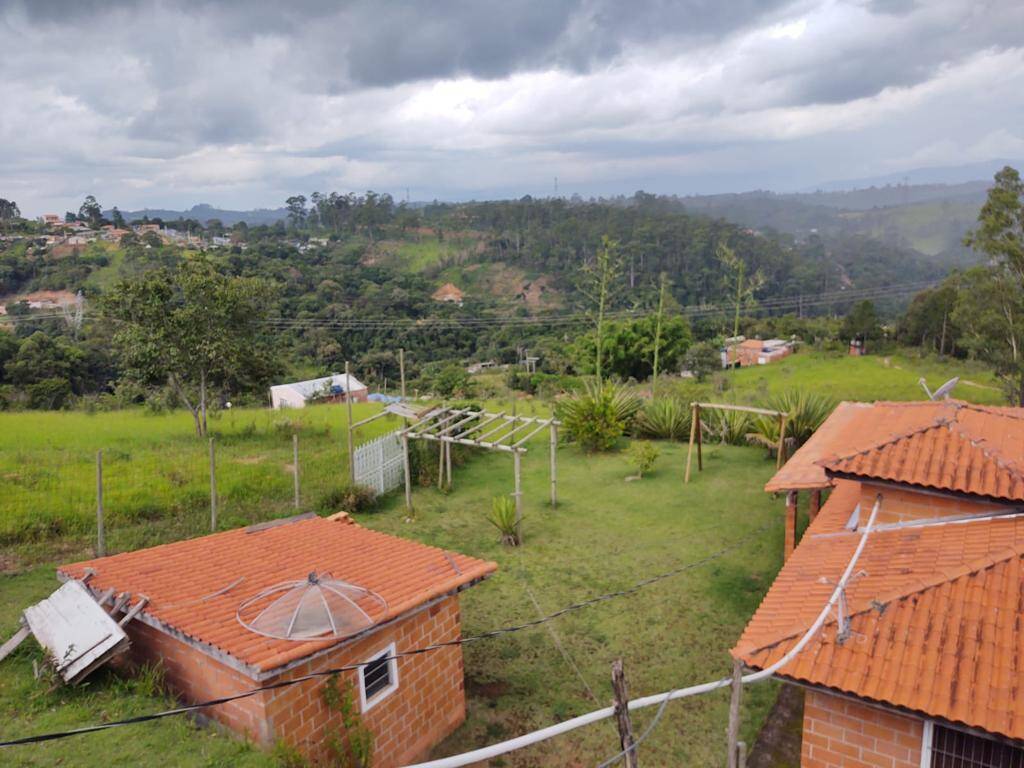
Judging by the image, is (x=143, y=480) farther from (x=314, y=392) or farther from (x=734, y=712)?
(x=314, y=392)

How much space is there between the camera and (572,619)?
27.1ft

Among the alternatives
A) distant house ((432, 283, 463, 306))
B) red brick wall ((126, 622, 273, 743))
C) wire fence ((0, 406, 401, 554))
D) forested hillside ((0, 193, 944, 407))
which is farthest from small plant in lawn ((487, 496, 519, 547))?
distant house ((432, 283, 463, 306))

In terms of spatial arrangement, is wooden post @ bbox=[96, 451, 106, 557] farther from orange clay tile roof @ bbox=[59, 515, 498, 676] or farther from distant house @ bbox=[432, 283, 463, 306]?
distant house @ bbox=[432, 283, 463, 306]

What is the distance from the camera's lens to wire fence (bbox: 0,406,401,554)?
9570 millimetres

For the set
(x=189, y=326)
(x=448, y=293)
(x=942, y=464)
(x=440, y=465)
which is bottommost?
(x=440, y=465)

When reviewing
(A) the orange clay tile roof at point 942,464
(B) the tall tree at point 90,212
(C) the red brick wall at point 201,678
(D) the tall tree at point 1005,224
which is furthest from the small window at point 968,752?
(B) the tall tree at point 90,212

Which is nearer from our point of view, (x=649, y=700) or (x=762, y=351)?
(x=649, y=700)

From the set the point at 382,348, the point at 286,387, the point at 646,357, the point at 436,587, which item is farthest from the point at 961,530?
the point at 382,348

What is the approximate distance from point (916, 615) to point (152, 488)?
1032cm

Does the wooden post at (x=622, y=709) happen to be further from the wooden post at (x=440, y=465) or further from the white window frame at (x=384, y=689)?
the wooden post at (x=440, y=465)

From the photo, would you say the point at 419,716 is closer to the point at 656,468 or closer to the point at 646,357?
the point at 656,468

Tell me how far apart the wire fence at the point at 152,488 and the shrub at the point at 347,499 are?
0.02 meters

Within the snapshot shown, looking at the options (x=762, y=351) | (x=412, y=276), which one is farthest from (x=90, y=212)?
(x=762, y=351)

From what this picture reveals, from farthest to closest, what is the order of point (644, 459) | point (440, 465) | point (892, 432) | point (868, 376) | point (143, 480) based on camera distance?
point (868, 376) < point (644, 459) < point (440, 465) < point (143, 480) < point (892, 432)
